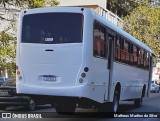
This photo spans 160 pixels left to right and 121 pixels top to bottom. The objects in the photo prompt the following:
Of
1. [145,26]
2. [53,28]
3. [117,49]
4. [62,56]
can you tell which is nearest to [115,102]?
[117,49]

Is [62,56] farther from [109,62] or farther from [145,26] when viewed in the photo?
[145,26]

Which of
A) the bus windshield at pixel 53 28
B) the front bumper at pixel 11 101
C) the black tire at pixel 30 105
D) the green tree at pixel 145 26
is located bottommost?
Result: the black tire at pixel 30 105

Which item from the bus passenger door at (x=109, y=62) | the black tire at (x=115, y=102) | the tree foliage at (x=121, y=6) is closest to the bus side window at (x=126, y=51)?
the black tire at (x=115, y=102)

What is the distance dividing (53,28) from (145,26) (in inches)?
1772

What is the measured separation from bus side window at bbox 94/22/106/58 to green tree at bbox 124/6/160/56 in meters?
42.3

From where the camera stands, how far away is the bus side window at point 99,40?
518 inches

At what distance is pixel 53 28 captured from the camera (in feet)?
42.3

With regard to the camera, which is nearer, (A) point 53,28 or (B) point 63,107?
(A) point 53,28

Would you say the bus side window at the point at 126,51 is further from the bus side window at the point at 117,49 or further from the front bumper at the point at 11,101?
the front bumper at the point at 11,101

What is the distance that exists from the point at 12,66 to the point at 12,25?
215 centimetres

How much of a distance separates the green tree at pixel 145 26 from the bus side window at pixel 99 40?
1664 inches

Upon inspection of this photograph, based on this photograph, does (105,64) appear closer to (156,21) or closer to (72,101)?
(72,101)

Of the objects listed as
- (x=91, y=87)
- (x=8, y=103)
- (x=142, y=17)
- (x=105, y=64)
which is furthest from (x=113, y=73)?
(x=142, y=17)

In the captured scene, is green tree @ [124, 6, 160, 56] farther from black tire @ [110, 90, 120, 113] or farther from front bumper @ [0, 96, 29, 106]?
black tire @ [110, 90, 120, 113]
